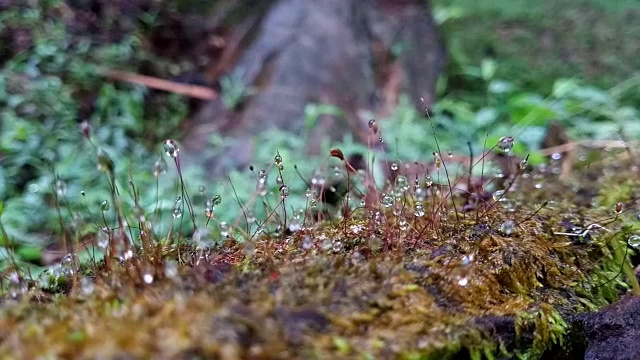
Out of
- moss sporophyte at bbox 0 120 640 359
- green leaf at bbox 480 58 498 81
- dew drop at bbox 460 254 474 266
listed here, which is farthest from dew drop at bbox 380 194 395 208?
green leaf at bbox 480 58 498 81

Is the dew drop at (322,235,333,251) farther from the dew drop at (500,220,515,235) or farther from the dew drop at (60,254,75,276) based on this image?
the dew drop at (60,254,75,276)

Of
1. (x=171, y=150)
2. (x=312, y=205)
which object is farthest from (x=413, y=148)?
(x=171, y=150)

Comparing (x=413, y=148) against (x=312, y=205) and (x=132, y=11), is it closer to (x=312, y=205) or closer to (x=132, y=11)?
(x=312, y=205)

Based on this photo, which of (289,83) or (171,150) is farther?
(289,83)

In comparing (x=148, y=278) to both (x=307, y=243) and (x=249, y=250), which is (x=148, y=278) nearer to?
(x=249, y=250)

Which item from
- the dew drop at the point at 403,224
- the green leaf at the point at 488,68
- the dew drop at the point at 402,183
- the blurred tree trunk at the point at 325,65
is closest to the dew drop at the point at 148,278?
the dew drop at the point at 403,224

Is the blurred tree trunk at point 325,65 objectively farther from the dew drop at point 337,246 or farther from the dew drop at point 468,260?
the dew drop at point 468,260

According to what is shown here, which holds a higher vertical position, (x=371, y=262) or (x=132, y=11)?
(x=132, y=11)
